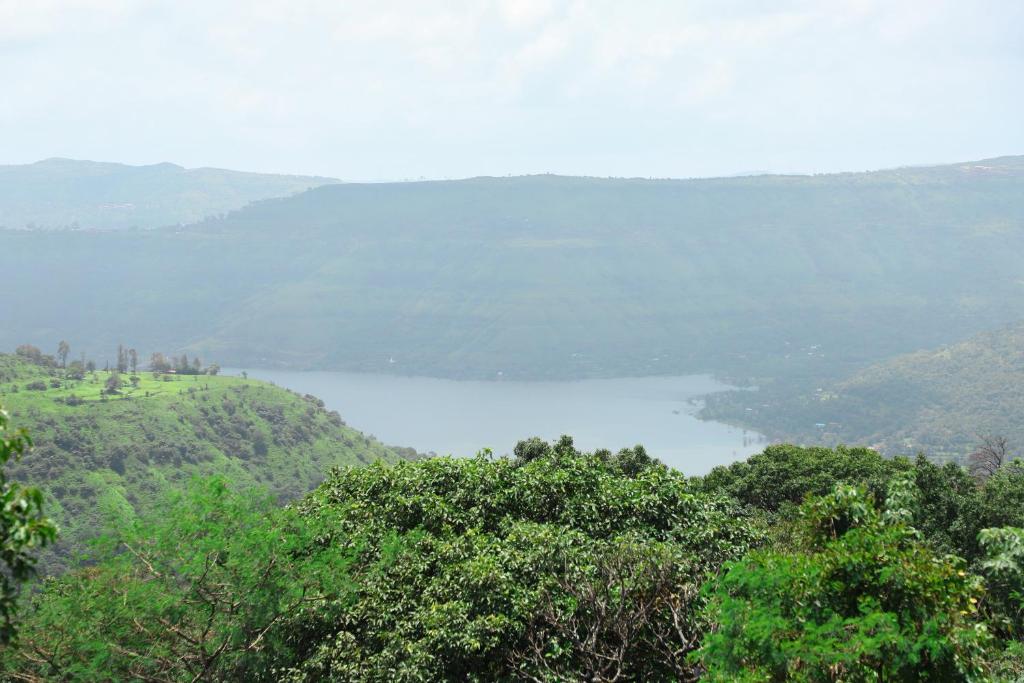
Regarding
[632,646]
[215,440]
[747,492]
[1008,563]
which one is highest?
[1008,563]

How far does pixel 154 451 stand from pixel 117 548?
88.2 metres

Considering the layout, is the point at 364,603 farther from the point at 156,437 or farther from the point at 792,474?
the point at 156,437

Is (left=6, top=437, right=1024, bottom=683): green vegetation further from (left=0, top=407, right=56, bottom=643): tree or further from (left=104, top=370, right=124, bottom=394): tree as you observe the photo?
(left=104, top=370, right=124, bottom=394): tree

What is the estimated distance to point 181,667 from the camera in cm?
1650

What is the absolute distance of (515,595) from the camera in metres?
16.2

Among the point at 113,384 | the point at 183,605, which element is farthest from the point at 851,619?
the point at 113,384

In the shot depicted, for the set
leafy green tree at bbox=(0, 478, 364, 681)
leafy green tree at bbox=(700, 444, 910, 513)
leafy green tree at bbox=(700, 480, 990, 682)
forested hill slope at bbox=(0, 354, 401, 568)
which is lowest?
forested hill slope at bbox=(0, 354, 401, 568)

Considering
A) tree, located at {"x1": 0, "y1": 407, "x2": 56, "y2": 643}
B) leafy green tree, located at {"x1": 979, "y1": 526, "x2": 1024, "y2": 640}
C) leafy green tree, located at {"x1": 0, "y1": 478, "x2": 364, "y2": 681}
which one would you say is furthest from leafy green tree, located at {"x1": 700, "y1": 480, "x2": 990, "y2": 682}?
leafy green tree, located at {"x1": 0, "y1": 478, "x2": 364, "y2": 681}

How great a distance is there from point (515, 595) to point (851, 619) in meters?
7.02

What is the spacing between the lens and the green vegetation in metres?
11.1

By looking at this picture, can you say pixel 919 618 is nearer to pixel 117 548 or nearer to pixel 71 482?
pixel 117 548

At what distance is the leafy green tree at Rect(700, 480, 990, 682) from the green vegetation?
29 millimetres

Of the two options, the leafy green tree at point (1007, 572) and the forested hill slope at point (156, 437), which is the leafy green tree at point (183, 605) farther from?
the forested hill slope at point (156, 437)

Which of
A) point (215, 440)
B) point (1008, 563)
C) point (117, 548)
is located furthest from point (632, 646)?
point (215, 440)
